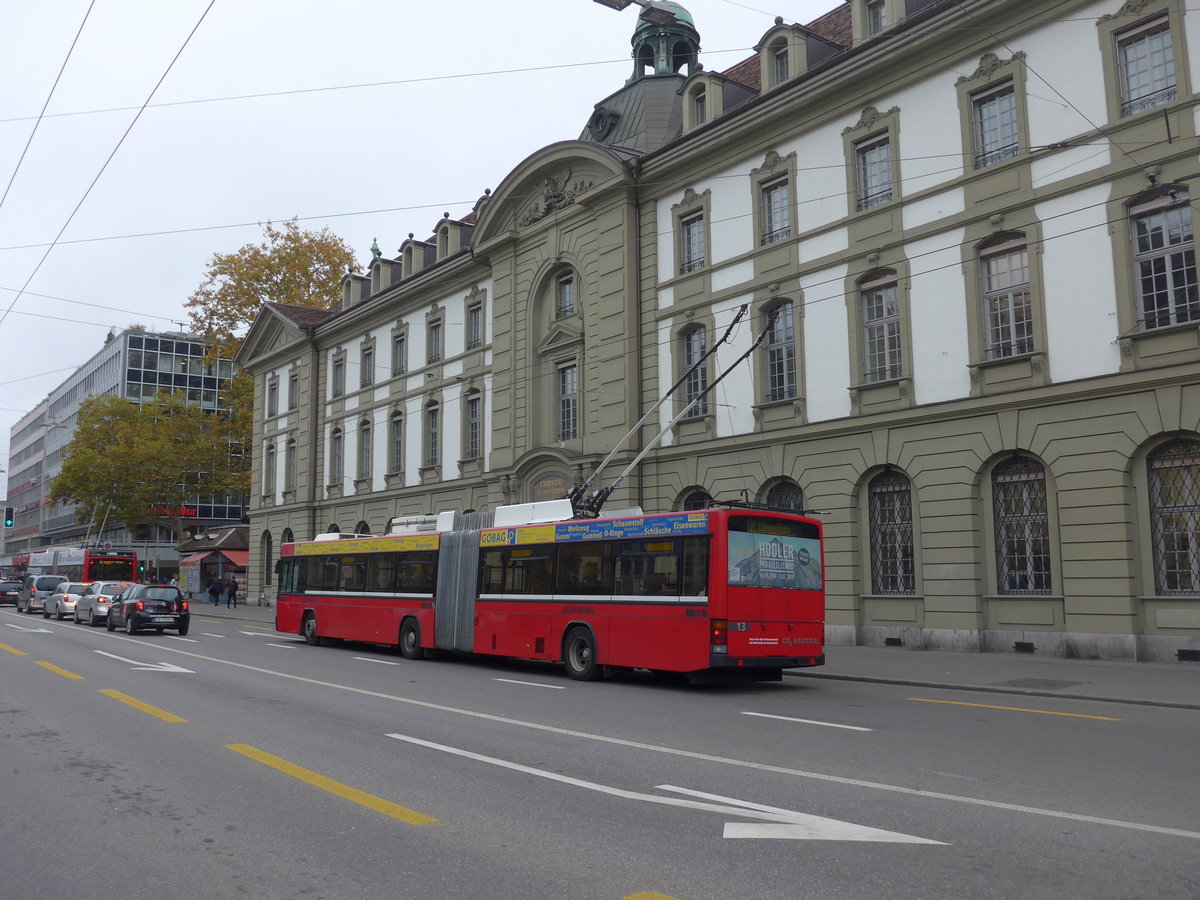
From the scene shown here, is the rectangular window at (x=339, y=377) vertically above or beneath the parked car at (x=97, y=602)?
above

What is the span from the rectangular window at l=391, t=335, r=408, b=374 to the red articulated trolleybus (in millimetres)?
18357

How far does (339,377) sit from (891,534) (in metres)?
29.7

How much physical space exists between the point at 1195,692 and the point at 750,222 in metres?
15.4

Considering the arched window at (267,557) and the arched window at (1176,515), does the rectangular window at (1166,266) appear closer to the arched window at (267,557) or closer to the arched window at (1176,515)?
the arched window at (1176,515)

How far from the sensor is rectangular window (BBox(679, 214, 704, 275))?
90.9ft

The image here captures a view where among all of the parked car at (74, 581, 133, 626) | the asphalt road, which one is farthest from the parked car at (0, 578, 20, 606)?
the asphalt road

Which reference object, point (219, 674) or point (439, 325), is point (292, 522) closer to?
point (439, 325)

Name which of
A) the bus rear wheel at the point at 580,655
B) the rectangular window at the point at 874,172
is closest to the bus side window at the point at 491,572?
the bus rear wheel at the point at 580,655

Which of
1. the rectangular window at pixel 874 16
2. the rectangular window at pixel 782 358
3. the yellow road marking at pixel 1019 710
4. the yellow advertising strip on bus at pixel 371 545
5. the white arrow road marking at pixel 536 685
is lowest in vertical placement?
the yellow road marking at pixel 1019 710

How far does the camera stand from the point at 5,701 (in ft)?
44.0

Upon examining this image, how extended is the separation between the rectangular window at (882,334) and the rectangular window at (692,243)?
5.68 meters

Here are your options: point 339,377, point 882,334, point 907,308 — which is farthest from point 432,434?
point 907,308

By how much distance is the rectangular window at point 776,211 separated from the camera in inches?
990

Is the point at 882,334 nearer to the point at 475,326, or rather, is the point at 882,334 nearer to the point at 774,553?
the point at 774,553
